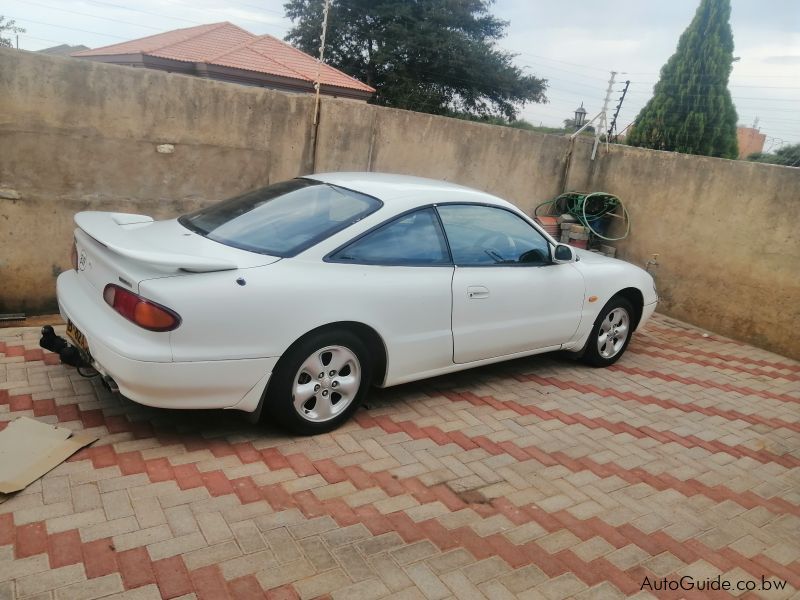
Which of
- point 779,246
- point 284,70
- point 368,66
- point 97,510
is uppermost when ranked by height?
point 368,66

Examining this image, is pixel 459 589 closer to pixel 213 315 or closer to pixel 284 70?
pixel 213 315

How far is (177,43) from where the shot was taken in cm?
1894

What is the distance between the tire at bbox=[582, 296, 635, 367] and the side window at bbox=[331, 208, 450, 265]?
1.81 metres

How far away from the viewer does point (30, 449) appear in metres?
2.99

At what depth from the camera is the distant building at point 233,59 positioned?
17.4 metres

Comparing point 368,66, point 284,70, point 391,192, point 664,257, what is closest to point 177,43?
point 284,70

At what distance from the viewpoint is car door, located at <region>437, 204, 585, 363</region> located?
157 inches

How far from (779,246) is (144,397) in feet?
20.7

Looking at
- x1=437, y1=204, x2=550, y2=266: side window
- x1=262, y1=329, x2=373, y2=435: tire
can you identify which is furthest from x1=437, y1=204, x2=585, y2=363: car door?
x1=262, y1=329, x2=373, y2=435: tire

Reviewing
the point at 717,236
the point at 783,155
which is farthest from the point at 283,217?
the point at 783,155

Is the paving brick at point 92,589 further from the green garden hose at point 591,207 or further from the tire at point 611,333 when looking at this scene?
the green garden hose at point 591,207

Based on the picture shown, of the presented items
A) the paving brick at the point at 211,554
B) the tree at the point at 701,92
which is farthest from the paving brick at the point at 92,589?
the tree at the point at 701,92

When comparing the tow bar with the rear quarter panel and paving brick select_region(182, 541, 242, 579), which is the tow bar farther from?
paving brick select_region(182, 541, 242, 579)

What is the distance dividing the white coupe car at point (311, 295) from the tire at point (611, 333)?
0.43 m
